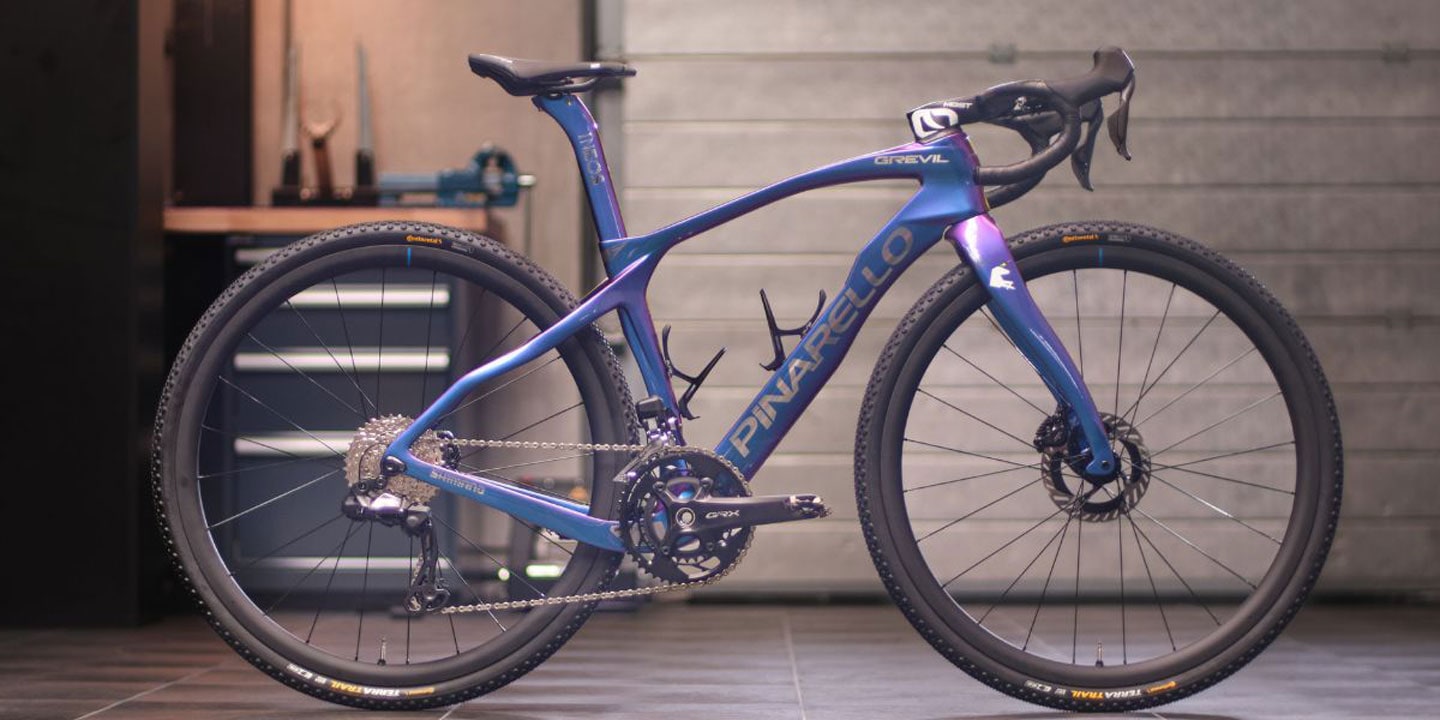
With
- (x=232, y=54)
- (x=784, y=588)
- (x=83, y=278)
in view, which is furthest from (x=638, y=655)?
(x=232, y=54)

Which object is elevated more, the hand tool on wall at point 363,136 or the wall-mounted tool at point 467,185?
the hand tool on wall at point 363,136

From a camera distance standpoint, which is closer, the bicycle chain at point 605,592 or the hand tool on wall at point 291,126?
the bicycle chain at point 605,592

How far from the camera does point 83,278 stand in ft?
10.6

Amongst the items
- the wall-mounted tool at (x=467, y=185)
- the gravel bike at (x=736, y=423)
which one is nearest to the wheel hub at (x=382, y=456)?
the gravel bike at (x=736, y=423)

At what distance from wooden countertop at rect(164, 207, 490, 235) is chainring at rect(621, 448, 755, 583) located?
155 centimetres

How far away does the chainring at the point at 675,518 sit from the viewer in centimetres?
209

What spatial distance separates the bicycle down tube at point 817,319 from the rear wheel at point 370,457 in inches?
1.8

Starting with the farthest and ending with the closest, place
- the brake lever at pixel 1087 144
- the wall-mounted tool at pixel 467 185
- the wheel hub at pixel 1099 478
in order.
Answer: the wall-mounted tool at pixel 467 185
the brake lever at pixel 1087 144
the wheel hub at pixel 1099 478

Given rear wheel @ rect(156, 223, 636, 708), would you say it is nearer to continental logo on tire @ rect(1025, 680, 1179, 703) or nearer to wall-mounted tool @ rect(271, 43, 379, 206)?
wall-mounted tool @ rect(271, 43, 379, 206)

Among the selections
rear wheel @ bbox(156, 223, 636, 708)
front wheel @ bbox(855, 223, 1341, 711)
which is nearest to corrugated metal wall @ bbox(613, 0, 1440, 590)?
front wheel @ bbox(855, 223, 1341, 711)

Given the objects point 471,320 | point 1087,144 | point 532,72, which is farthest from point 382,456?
point 1087,144

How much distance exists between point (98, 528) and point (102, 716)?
1.09 m

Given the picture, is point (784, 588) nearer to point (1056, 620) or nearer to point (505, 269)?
point (1056, 620)

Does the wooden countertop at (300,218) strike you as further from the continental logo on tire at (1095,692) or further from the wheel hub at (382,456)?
the continental logo on tire at (1095,692)
